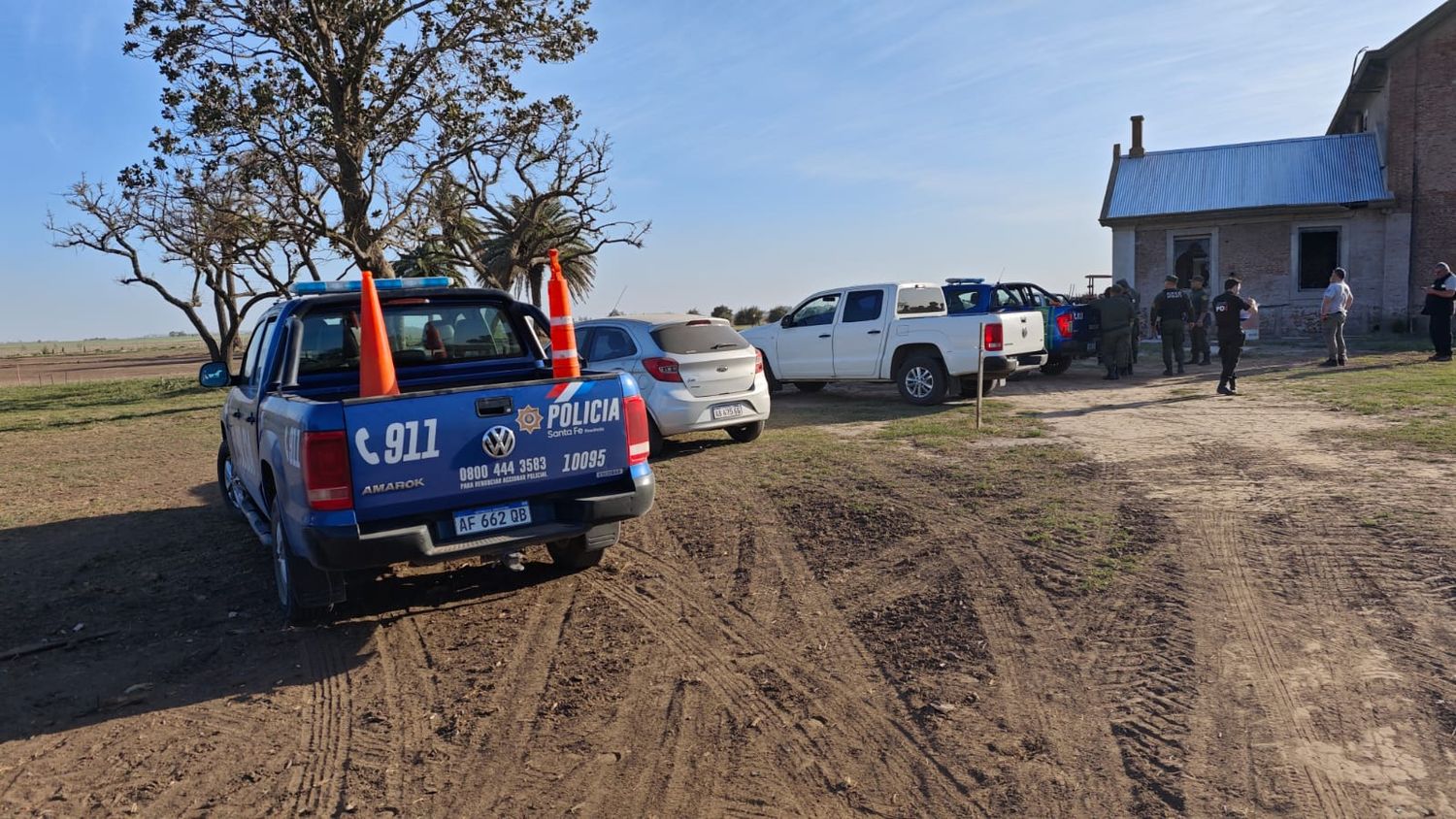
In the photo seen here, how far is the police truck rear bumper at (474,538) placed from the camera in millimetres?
4652

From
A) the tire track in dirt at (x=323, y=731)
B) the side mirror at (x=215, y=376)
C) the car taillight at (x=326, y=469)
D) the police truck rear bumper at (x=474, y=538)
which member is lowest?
the tire track in dirt at (x=323, y=731)

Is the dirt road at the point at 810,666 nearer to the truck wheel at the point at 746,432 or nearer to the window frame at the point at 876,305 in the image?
the truck wheel at the point at 746,432

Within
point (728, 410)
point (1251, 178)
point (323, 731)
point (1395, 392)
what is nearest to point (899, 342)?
point (728, 410)

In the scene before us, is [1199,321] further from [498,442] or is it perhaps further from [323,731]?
[323,731]

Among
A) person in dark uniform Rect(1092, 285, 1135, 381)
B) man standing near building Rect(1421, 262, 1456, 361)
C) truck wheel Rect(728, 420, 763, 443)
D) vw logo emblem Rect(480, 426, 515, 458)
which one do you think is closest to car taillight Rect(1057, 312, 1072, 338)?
person in dark uniform Rect(1092, 285, 1135, 381)

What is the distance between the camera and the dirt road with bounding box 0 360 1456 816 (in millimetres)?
3486

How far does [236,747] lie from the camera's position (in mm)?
3967

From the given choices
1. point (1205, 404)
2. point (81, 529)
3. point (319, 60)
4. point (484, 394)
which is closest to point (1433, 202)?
point (1205, 404)

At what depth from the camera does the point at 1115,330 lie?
1658 cm

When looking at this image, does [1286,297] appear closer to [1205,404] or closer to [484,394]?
[1205,404]

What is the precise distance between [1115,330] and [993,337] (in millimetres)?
4585

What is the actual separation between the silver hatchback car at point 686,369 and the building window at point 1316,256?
68.4ft

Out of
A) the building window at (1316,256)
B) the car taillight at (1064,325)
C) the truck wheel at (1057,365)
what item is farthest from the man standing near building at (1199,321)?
the building window at (1316,256)

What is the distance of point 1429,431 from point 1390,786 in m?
7.86
